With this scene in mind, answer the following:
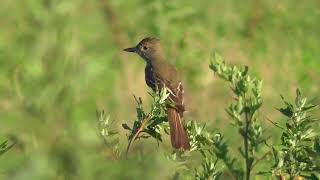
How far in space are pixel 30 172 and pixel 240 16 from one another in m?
10.5

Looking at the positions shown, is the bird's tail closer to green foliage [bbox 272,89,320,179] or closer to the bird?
the bird

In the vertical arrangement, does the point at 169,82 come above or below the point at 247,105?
above

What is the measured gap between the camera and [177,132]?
535cm

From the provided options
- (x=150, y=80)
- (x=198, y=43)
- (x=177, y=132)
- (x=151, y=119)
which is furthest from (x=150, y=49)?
(x=151, y=119)

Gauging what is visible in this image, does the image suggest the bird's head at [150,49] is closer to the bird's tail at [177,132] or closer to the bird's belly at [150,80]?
the bird's belly at [150,80]

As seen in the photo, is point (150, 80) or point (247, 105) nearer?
point (247, 105)

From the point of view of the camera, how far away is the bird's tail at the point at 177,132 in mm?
4849

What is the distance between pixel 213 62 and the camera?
16.8ft

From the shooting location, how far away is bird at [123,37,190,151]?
5246 millimetres

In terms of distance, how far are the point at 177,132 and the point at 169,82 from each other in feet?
7.02

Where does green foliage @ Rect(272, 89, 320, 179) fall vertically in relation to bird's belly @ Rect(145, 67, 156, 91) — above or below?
below

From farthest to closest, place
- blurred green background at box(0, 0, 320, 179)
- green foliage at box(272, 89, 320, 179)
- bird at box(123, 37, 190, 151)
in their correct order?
blurred green background at box(0, 0, 320, 179) < bird at box(123, 37, 190, 151) < green foliage at box(272, 89, 320, 179)

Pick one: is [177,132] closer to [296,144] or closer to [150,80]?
[296,144]

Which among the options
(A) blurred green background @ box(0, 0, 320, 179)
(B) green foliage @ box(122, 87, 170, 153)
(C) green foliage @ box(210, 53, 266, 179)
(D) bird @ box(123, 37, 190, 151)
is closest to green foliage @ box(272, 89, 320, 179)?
(C) green foliage @ box(210, 53, 266, 179)
